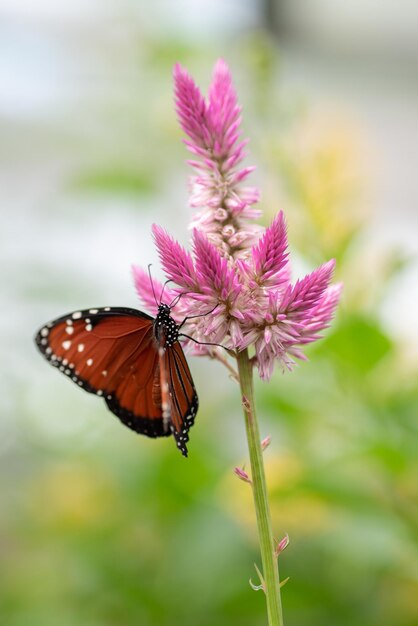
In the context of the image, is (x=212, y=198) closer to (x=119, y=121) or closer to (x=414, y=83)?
(x=119, y=121)

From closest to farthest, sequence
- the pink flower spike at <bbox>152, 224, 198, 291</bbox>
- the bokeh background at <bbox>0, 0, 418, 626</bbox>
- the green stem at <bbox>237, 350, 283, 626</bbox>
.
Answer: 1. the green stem at <bbox>237, 350, 283, 626</bbox>
2. the pink flower spike at <bbox>152, 224, 198, 291</bbox>
3. the bokeh background at <bbox>0, 0, 418, 626</bbox>

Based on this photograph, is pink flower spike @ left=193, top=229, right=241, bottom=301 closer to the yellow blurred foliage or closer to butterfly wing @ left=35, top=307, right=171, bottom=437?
butterfly wing @ left=35, top=307, right=171, bottom=437

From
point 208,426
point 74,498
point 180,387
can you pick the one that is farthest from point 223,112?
point 208,426

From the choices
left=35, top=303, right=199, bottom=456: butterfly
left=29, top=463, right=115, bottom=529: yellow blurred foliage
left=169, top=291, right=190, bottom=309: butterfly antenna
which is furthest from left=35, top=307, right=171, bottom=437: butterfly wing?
left=29, top=463, right=115, bottom=529: yellow blurred foliage

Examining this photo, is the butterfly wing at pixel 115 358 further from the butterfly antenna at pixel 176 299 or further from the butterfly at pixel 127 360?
the butterfly antenna at pixel 176 299

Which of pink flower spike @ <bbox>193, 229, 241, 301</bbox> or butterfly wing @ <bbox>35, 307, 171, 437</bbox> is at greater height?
pink flower spike @ <bbox>193, 229, 241, 301</bbox>

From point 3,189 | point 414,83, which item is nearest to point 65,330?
point 3,189

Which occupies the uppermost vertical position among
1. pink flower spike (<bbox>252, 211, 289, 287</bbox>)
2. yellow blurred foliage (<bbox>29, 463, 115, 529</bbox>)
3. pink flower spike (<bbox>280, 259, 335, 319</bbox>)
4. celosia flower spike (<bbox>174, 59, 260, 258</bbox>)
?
celosia flower spike (<bbox>174, 59, 260, 258</bbox>)

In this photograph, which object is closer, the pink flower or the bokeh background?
the pink flower

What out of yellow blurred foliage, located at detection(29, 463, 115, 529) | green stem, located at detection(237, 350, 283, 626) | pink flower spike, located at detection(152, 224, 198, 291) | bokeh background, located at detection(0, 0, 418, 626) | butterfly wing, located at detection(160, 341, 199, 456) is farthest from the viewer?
yellow blurred foliage, located at detection(29, 463, 115, 529)
